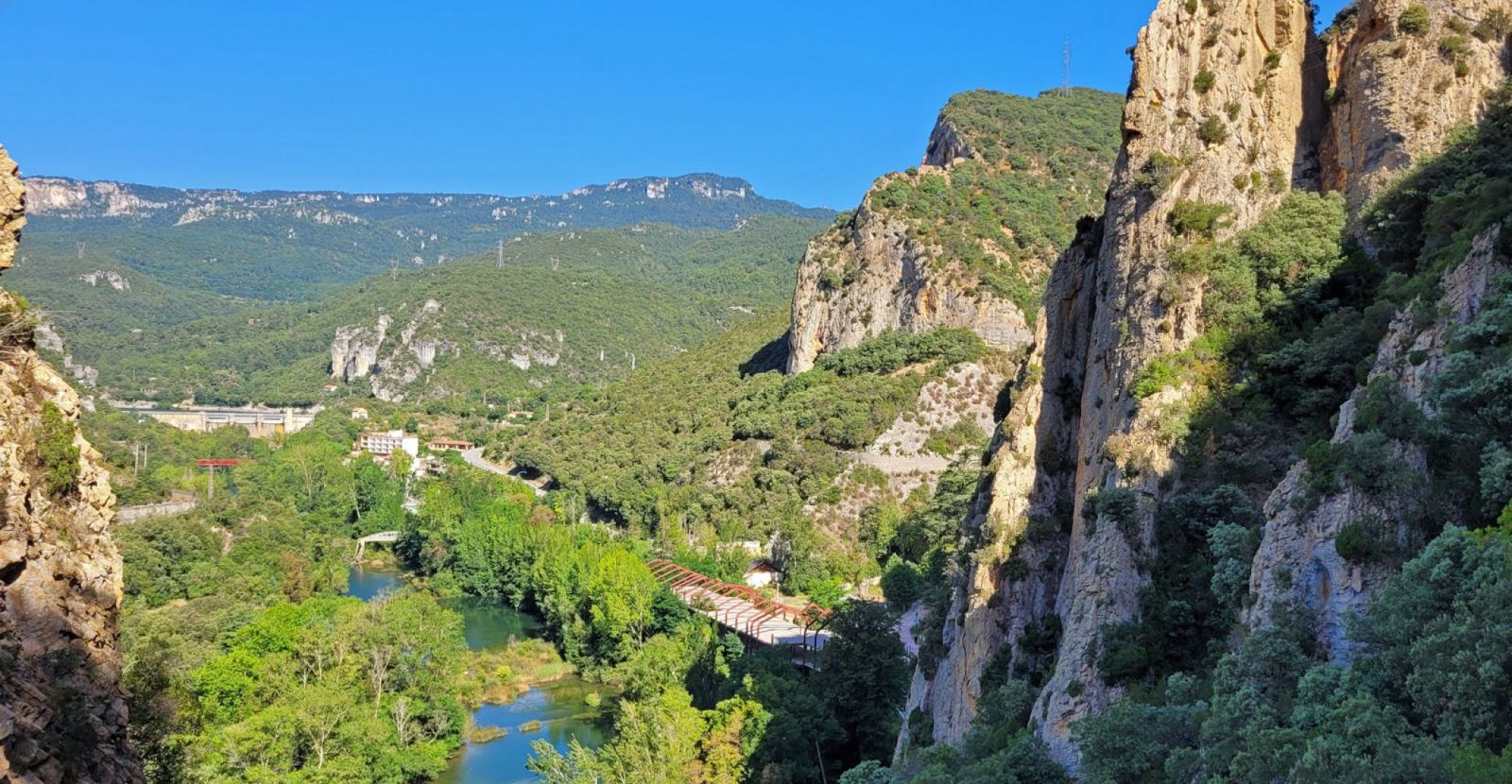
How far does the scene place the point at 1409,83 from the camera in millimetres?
20078

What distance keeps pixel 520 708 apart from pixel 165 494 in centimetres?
4042

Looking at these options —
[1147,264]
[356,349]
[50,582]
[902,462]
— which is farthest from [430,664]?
[356,349]

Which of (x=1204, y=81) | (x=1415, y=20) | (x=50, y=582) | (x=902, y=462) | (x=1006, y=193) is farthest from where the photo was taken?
(x=1006, y=193)

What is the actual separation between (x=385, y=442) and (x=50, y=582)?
110 m

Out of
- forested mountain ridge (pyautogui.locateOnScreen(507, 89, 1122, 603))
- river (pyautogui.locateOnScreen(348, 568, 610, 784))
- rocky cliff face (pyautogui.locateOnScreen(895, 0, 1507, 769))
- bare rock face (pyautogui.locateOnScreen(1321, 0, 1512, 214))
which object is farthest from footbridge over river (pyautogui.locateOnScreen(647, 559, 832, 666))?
bare rock face (pyautogui.locateOnScreen(1321, 0, 1512, 214))

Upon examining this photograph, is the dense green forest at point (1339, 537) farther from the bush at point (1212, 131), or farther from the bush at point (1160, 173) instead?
the bush at point (1212, 131)

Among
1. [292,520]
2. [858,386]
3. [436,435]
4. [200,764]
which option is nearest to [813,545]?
[858,386]

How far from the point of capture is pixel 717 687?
41.4 meters

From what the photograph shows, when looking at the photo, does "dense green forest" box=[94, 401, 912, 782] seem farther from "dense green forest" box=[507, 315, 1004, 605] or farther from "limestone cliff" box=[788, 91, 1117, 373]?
"limestone cliff" box=[788, 91, 1117, 373]

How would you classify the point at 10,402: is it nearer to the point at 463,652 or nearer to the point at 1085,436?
the point at 1085,436

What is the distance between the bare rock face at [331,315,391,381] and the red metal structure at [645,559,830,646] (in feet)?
405

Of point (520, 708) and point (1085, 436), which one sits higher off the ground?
point (1085, 436)

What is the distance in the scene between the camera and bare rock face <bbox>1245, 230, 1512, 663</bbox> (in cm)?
1285

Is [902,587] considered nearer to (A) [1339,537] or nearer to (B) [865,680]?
(B) [865,680]
